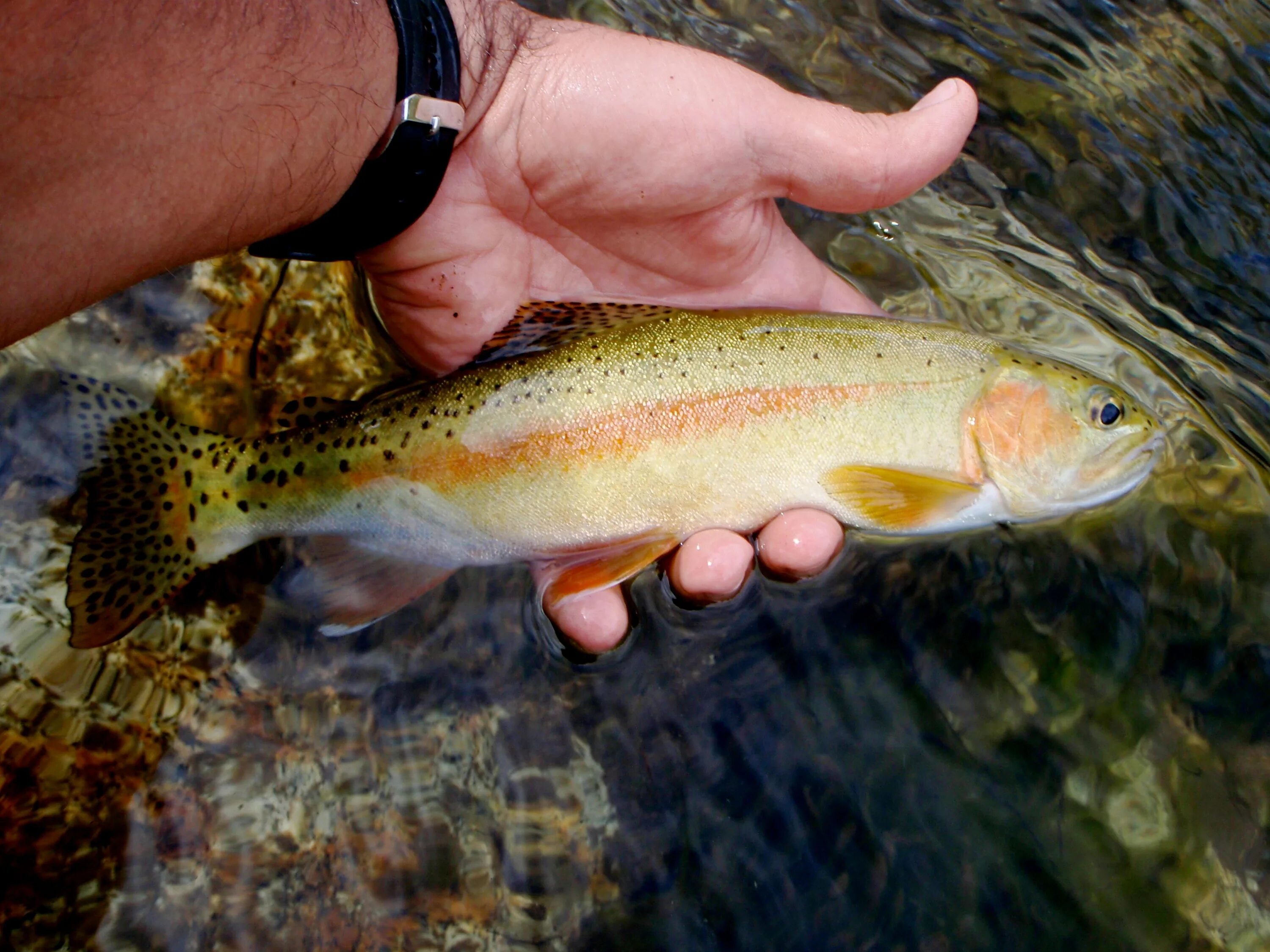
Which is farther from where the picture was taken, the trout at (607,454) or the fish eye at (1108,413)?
the fish eye at (1108,413)

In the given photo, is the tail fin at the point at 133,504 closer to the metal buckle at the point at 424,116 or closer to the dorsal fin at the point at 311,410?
the dorsal fin at the point at 311,410

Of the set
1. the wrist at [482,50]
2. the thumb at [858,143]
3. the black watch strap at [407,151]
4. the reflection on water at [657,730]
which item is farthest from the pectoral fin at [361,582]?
the thumb at [858,143]

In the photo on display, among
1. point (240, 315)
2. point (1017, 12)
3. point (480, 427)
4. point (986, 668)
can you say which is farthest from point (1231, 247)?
point (240, 315)

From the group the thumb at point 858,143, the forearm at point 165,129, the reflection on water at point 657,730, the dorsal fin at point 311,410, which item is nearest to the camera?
the forearm at point 165,129

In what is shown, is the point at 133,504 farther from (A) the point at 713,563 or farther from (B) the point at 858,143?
(B) the point at 858,143

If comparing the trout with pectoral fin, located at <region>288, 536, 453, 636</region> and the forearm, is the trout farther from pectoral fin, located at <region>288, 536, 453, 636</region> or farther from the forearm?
the forearm
